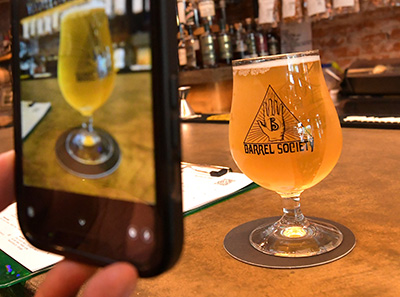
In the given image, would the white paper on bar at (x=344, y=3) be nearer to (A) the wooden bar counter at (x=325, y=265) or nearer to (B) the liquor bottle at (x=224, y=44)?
(B) the liquor bottle at (x=224, y=44)

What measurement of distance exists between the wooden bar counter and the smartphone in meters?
0.11

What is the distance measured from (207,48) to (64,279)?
2625 mm

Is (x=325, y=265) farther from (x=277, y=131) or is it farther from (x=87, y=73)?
(x=87, y=73)

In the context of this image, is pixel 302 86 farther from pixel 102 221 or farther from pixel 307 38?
pixel 307 38

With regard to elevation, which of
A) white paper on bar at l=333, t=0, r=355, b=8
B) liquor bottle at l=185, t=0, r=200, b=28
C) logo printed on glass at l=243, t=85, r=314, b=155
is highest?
liquor bottle at l=185, t=0, r=200, b=28

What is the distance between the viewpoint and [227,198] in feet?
2.48

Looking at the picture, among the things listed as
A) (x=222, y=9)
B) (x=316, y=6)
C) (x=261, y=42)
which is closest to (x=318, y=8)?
(x=316, y=6)

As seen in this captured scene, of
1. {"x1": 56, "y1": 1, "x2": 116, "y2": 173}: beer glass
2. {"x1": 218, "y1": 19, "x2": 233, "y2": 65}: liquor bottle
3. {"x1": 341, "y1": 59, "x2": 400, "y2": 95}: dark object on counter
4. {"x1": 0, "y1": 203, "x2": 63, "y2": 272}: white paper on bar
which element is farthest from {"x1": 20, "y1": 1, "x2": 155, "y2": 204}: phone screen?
{"x1": 218, "y1": 19, "x2": 233, "y2": 65}: liquor bottle

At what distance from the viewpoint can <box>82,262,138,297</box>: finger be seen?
0.99 feet

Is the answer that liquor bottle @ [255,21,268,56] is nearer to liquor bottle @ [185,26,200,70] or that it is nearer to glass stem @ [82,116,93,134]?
liquor bottle @ [185,26,200,70]

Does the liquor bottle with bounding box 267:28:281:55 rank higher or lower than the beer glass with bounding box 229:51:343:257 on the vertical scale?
higher

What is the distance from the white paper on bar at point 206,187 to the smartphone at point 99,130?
0.29 m

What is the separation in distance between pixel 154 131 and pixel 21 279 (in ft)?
0.93

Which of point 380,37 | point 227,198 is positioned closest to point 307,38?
point 380,37
